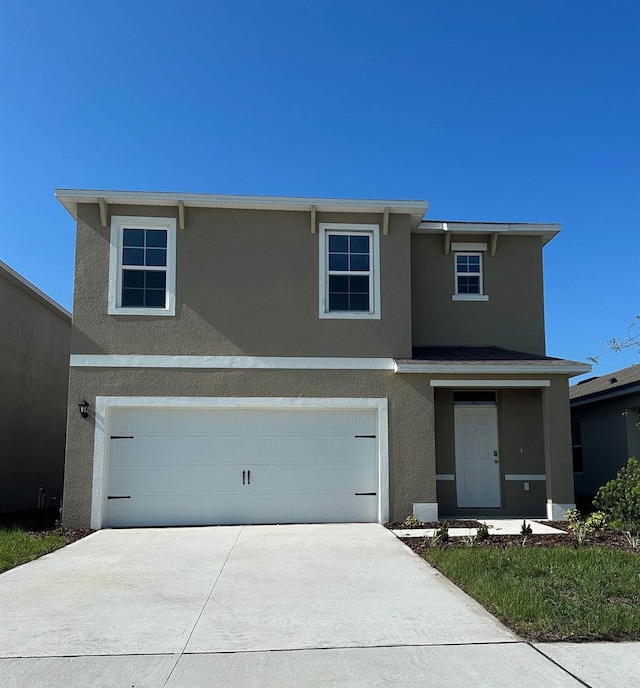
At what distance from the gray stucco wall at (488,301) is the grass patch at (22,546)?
7832 millimetres

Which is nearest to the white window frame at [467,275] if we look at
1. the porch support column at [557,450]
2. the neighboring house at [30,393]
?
the porch support column at [557,450]

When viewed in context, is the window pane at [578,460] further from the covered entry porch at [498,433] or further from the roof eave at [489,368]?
the roof eave at [489,368]

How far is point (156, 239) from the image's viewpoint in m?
12.9

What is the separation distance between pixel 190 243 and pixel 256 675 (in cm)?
921

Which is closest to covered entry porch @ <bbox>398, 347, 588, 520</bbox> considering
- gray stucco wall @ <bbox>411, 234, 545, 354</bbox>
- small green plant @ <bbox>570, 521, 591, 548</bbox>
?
gray stucco wall @ <bbox>411, 234, 545, 354</bbox>

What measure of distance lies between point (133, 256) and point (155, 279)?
24.0 inches

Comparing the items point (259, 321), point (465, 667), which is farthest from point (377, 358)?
point (465, 667)

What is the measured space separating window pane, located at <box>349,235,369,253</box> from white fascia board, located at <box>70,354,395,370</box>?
2173mm

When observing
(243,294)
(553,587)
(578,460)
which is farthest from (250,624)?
(578,460)

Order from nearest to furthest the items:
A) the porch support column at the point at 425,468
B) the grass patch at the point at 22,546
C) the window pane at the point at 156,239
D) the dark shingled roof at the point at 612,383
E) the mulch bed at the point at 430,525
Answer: the grass patch at the point at 22,546 < the mulch bed at the point at 430,525 < the porch support column at the point at 425,468 < the window pane at the point at 156,239 < the dark shingled roof at the point at 612,383

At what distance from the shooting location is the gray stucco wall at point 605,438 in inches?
613

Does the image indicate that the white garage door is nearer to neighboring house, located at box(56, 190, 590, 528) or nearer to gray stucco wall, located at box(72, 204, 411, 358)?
neighboring house, located at box(56, 190, 590, 528)

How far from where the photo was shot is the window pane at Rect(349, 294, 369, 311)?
1307 centimetres

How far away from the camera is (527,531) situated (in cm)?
1017
